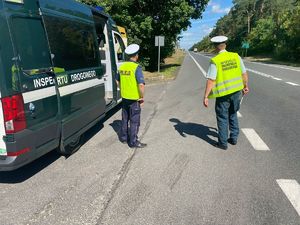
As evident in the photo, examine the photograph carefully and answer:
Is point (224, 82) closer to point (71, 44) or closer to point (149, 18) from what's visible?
point (71, 44)

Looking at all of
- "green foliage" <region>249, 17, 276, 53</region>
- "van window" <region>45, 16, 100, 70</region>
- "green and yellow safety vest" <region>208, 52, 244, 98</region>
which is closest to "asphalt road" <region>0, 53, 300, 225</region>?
"green and yellow safety vest" <region>208, 52, 244, 98</region>

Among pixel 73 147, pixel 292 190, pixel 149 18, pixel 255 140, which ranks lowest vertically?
pixel 255 140

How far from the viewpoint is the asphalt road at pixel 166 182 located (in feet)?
10.3

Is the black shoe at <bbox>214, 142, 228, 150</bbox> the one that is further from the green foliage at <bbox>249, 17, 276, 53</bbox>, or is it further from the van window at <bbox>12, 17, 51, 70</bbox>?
the green foliage at <bbox>249, 17, 276, 53</bbox>

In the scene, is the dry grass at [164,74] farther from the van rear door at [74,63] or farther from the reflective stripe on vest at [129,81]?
the reflective stripe on vest at [129,81]

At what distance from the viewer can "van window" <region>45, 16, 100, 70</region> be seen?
411 cm

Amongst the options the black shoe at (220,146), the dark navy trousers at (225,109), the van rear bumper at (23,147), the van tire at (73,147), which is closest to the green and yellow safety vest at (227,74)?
the dark navy trousers at (225,109)

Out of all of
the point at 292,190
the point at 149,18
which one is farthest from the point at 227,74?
the point at 149,18

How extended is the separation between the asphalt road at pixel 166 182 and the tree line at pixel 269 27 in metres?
36.3

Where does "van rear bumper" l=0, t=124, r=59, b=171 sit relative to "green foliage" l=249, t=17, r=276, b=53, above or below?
above

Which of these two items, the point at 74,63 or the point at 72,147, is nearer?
the point at 74,63

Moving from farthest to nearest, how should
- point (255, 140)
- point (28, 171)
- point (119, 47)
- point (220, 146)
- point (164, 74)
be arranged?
point (164, 74) < point (119, 47) < point (255, 140) < point (220, 146) < point (28, 171)

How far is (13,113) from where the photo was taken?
10.8 ft

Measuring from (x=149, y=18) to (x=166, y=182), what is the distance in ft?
55.4
